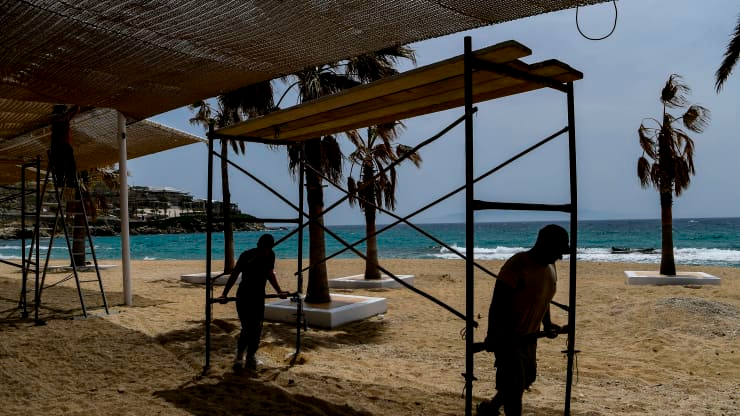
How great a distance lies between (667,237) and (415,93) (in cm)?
1290

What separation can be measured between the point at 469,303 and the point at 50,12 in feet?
12.0

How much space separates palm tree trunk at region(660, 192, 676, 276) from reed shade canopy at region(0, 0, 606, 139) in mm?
12288

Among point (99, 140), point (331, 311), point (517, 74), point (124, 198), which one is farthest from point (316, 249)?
point (517, 74)

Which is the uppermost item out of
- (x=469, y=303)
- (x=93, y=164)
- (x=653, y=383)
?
(x=93, y=164)

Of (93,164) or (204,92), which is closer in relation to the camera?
(204,92)

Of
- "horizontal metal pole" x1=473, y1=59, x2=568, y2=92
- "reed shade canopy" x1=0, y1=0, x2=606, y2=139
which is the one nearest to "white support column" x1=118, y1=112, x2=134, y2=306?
"reed shade canopy" x1=0, y1=0, x2=606, y2=139

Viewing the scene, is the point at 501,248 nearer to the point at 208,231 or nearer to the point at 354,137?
the point at 354,137

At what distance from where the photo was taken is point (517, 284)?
3559 mm

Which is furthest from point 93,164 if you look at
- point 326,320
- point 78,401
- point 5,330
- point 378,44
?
point 378,44

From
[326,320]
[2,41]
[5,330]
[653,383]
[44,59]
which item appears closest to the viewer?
[2,41]

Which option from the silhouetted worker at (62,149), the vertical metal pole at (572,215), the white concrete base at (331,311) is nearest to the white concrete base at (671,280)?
the white concrete base at (331,311)

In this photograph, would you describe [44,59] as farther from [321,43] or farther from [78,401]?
[78,401]

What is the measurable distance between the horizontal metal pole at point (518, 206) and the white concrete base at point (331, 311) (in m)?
5.12

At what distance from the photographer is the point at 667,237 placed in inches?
576
